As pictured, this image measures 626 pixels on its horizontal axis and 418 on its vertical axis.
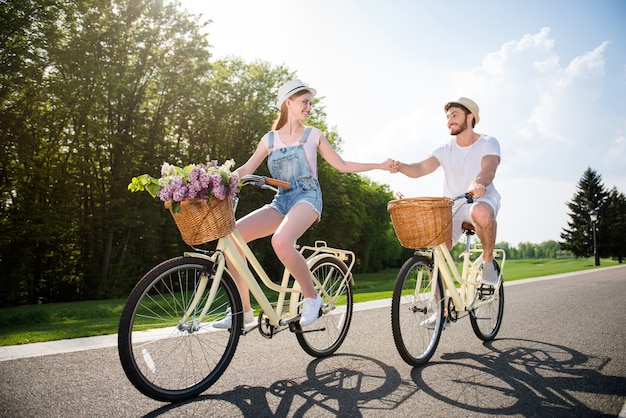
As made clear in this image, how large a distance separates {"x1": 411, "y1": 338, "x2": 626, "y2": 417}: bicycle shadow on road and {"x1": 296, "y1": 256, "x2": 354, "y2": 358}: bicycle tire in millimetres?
900

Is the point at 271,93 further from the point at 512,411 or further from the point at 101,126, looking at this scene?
the point at 512,411

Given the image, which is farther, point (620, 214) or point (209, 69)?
point (620, 214)

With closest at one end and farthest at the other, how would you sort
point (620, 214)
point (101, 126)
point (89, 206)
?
Result: 1. point (101, 126)
2. point (89, 206)
3. point (620, 214)

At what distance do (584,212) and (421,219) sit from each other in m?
71.7

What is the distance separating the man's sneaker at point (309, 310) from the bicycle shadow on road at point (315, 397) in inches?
16.3

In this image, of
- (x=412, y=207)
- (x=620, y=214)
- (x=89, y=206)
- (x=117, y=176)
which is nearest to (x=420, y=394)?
(x=412, y=207)

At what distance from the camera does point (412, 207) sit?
3867 millimetres

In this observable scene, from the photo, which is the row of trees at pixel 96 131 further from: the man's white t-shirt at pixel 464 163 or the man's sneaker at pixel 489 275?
the man's sneaker at pixel 489 275

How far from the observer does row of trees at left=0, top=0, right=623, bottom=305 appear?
1795 cm

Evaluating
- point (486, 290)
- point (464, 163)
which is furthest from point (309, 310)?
point (464, 163)

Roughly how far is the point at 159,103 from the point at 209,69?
309cm

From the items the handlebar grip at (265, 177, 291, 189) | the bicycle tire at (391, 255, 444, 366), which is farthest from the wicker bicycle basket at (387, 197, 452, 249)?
the handlebar grip at (265, 177, 291, 189)

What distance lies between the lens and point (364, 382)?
351cm

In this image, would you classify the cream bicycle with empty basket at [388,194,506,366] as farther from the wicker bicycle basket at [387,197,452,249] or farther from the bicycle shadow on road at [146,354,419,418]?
the bicycle shadow on road at [146,354,419,418]
